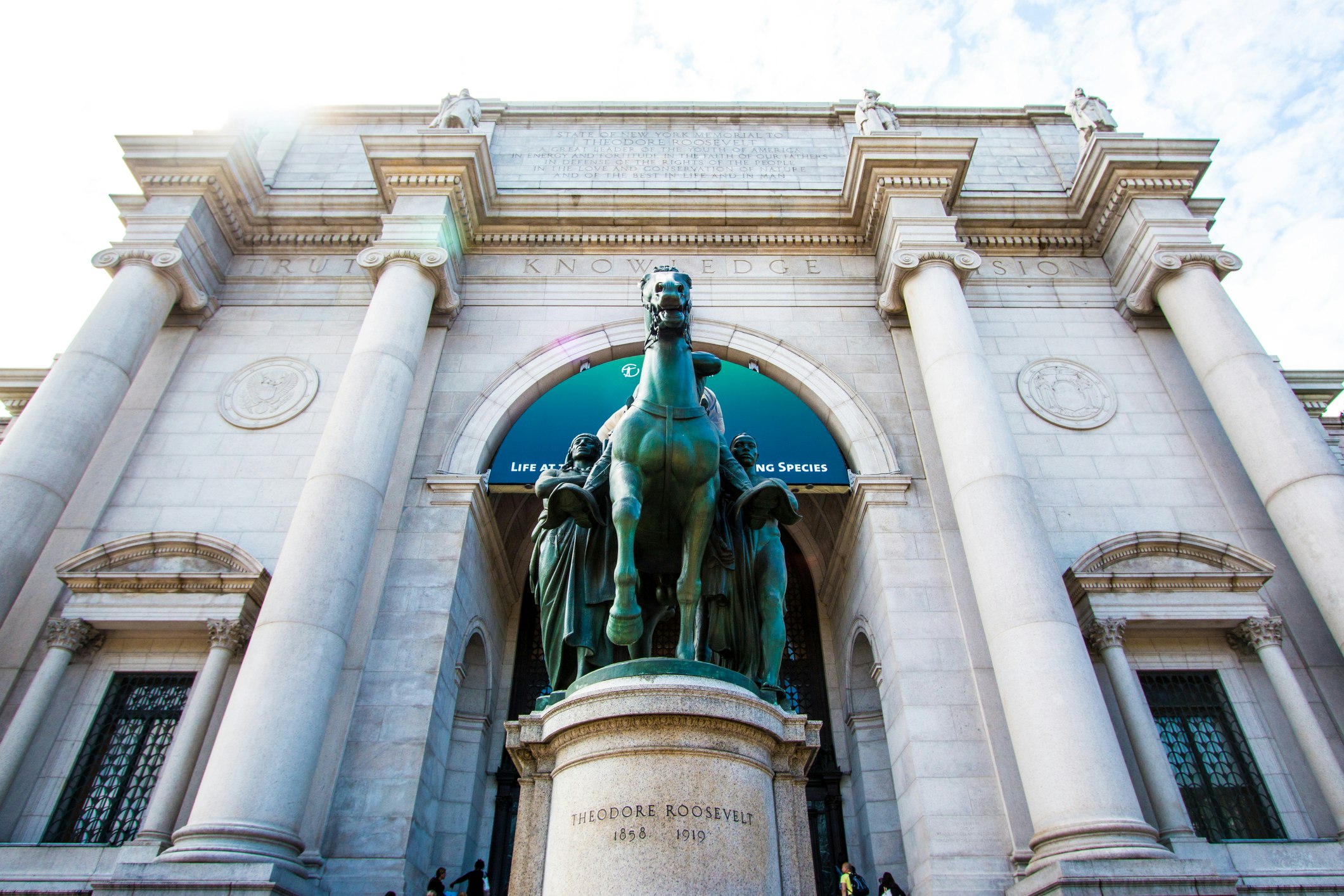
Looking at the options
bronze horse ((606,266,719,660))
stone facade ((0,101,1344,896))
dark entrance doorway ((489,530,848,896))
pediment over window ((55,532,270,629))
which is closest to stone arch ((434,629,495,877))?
stone facade ((0,101,1344,896))

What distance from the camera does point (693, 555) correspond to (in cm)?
669

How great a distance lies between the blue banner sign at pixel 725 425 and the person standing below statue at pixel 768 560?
6.19 meters

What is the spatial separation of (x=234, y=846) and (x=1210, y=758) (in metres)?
12.1

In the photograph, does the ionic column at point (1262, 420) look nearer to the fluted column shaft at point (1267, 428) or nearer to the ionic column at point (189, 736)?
the fluted column shaft at point (1267, 428)

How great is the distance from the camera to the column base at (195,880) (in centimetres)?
791

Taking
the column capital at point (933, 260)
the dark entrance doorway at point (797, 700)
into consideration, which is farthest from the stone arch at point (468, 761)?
the column capital at point (933, 260)

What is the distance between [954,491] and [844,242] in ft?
21.8

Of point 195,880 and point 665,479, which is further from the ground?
point 665,479

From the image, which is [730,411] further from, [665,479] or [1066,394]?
[665,479]

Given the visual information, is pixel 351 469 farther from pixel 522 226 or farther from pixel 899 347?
pixel 899 347

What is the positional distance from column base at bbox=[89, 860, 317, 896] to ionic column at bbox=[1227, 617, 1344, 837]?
1219 cm

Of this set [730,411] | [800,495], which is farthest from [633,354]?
[800,495]

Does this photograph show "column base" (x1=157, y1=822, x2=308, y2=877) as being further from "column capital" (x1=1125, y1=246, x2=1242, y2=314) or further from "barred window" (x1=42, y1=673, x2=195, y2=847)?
"column capital" (x1=1125, y1=246, x2=1242, y2=314)

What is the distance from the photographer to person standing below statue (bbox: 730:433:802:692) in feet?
22.6
